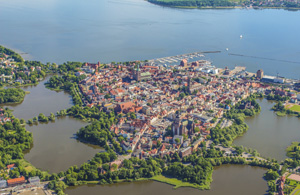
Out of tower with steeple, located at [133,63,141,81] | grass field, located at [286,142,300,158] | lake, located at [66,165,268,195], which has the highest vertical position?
tower with steeple, located at [133,63,141,81]

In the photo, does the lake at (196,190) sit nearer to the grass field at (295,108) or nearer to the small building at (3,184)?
the small building at (3,184)

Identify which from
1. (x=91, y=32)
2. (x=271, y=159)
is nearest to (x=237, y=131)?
(x=271, y=159)

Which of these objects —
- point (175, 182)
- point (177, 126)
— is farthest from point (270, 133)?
point (175, 182)

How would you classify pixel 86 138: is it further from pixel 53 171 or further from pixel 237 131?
pixel 237 131

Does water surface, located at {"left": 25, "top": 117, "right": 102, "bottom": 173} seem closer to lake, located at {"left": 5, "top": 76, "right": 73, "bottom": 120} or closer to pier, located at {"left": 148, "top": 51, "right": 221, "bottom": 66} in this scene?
lake, located at {"left": 5, "top": 76, "right": 73, "bottom": 120}

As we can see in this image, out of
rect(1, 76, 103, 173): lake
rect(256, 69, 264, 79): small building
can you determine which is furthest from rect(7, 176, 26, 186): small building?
rect(256, 69, 264, 79): small building
